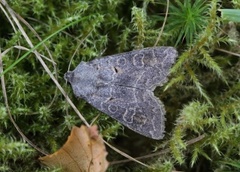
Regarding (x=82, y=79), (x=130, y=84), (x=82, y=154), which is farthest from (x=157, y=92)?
(x=82, y=154)

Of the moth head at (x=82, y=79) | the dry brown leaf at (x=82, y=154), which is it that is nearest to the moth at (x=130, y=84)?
the moth head at (x=82, y=79)

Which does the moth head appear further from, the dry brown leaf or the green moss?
the dry brown leaf

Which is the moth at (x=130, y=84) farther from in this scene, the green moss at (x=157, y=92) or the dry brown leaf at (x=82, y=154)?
the dry brown leaf at (x=82, y=154)

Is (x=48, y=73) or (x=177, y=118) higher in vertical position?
(x=48, y=73)

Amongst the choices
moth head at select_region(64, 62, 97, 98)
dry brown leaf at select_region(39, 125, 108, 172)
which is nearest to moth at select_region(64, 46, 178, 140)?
moth head at select_region(64, 62, 97, 98)

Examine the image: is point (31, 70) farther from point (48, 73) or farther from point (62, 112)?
point (62, 112)

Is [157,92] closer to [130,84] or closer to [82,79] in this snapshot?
[130,84]

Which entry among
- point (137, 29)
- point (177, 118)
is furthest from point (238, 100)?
point (137, 29)
